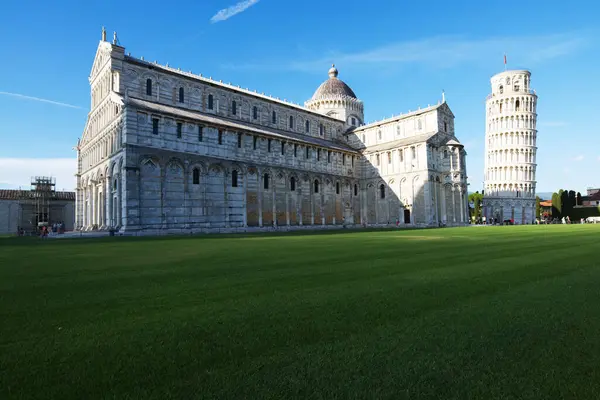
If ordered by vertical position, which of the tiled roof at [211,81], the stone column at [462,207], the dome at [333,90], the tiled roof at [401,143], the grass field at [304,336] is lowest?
the grass field at [304,336]

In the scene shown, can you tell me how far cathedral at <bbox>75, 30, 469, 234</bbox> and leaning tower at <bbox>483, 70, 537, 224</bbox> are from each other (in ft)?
111

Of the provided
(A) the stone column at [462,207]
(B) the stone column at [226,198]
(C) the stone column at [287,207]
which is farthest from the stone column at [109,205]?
(A) the stone column at [462,207]

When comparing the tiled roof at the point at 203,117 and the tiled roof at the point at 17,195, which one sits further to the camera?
the tiled roof at the point at 17,195

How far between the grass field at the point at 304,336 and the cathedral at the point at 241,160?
28513mm

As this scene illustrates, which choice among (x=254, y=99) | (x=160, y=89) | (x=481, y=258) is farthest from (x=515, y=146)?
(x=481, y=258)

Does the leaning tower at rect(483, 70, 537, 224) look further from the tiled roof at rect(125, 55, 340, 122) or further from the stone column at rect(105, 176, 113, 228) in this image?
the stone column at rect(105, 176, 113, 228)

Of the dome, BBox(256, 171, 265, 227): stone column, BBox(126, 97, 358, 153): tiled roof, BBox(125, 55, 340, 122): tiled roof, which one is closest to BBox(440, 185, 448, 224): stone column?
BBox(126, 97, 358, 153): tiled roof

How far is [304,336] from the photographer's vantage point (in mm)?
4004

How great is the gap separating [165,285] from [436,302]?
4.91 metres

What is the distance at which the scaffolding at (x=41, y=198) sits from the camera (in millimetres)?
54125

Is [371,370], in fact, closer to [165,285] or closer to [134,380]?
[134,380]

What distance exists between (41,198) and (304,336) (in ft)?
208

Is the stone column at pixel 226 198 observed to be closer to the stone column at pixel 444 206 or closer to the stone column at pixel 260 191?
the stone column at pixel 260 191

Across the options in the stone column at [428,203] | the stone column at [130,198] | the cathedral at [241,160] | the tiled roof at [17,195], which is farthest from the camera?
the tiled roof at [17,195]
